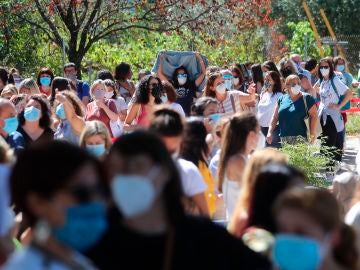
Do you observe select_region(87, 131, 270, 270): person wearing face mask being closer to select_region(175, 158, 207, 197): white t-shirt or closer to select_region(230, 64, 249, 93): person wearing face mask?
select_region(175, 158, 207, 197): white t-shirt

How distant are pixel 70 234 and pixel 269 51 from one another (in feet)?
84.3

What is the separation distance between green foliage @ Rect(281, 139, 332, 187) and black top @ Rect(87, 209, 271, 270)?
23.4 feet

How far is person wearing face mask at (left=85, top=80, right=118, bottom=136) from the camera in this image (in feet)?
35.0

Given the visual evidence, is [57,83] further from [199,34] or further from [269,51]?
[269,51]

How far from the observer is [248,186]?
4594 mm

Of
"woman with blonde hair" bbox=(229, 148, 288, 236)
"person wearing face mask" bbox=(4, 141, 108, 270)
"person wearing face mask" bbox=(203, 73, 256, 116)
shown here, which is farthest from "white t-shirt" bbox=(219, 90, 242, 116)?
"person wearing face mask" bbox=(4, 141, 108, 270)

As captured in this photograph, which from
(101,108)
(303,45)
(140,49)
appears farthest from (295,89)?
(303,45)

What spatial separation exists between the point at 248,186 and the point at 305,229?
1.12 meters

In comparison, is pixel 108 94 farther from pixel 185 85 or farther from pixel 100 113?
pixel 185 85

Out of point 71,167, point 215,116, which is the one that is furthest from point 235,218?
point 215,116

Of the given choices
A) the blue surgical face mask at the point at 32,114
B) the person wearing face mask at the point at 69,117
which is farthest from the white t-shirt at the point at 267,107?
the blue surgical face mask at the point at 32,114

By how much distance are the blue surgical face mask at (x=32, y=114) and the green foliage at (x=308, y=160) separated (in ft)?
11.4

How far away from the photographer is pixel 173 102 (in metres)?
10.5

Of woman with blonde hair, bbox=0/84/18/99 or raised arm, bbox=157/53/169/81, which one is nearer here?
woman with blonde hair, bbox=0/84/18/99
